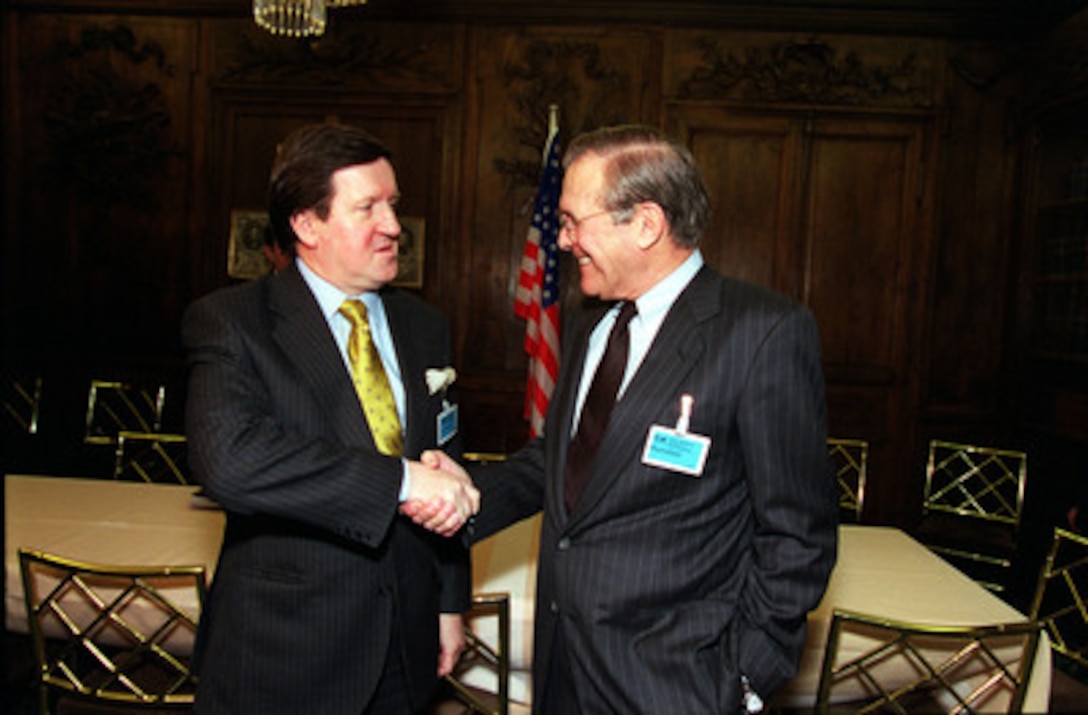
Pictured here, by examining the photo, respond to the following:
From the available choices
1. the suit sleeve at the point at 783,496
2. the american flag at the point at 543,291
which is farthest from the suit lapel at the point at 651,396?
the american flag at the point at 543,291

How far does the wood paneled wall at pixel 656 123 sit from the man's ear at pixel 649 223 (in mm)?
3652

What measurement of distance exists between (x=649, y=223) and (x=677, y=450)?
45 cm

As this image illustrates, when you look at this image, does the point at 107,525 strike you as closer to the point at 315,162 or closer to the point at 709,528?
the point at 315,162

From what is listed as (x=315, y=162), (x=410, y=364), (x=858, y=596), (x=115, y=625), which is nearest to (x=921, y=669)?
(x=858, y=596)

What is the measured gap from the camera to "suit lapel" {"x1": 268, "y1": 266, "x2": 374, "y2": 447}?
1.56 meters

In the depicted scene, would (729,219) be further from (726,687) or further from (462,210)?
(726,687)

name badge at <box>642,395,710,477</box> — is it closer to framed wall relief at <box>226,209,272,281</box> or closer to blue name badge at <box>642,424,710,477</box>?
blue name badge at <box>642,424,710,477</box>

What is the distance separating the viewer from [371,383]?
166 cm

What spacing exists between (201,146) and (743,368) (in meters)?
5.33

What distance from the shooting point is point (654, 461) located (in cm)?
147

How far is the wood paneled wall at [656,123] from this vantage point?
5457mm

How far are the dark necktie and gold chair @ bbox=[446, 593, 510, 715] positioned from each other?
1.10 ft

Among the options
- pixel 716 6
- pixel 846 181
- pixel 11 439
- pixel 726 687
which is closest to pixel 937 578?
pixel 726 687

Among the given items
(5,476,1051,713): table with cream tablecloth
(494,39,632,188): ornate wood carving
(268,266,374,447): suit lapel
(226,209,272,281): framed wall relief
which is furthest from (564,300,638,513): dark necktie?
(226,209,272,281): framed wall relief
